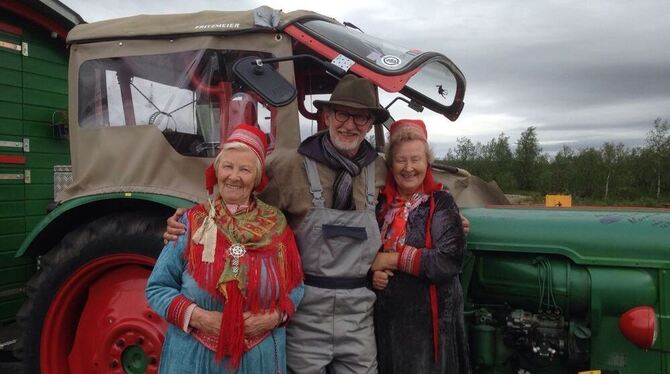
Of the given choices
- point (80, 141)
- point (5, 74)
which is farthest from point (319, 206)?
point (5, 74)

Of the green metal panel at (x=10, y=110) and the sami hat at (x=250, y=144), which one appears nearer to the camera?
the sami hat at (x=250, y=144)

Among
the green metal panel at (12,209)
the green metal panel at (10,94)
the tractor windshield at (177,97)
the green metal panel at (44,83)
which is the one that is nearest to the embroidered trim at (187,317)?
the tractor windshield at (177,97)

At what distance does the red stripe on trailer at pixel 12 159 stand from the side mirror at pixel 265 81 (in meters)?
2.99

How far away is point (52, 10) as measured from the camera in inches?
185

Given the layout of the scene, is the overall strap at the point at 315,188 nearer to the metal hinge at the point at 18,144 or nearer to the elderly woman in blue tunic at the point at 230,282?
the elderly woman in blue tunic at the point at 230,282

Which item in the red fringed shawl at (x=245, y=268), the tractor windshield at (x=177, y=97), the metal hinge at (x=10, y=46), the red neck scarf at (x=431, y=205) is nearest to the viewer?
the red fringed shawl at (x=245, y=268)

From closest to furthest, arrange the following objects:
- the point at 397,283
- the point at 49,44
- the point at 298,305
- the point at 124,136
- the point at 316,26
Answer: the point at 298,305 < the point at 397,283 < the point at 316,26 < the point at 124,136 < the point at 49,44

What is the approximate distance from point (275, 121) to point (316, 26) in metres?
0.53

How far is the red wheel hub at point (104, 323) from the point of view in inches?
116

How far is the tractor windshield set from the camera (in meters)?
3.00

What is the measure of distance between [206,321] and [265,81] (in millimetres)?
1143

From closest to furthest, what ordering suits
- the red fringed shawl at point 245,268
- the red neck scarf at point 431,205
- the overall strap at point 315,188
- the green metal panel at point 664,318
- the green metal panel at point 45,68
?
the red fringed shawl at point 245,268, the overall strap at point 315,188, the red neck scarf at point 431,205, the green metal panel at point 664,318, the green metal panel at point 45,68

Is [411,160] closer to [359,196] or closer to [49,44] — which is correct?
[359,196]

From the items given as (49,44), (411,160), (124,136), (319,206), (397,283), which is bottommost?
(397,283)
